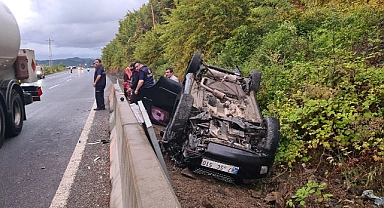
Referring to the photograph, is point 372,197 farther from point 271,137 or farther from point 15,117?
point 15,117

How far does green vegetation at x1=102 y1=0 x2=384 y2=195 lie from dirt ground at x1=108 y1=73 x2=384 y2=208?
14cm

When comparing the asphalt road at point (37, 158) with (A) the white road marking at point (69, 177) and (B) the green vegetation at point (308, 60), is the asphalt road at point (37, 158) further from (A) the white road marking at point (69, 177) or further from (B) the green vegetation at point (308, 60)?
(B) the green vegetation at point (308, 60)

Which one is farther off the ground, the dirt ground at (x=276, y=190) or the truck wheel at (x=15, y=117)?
the truck wheel at (x=15, y=117)

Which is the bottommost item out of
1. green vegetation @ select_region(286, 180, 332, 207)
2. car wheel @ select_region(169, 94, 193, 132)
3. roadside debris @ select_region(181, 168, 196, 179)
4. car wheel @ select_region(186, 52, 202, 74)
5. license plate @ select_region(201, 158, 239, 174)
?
roadside debris @ select_region(181, 168, 196, 179)

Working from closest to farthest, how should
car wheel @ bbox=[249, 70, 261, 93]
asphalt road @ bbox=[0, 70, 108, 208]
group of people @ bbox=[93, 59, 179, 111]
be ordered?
asphalt road @ bbox=[0, 70, 108, 208], car wheel @ bbox=[249, 70, 261, 93], group of people @ bbox=[93, 59, 179, 111]

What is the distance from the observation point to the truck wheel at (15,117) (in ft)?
22.6

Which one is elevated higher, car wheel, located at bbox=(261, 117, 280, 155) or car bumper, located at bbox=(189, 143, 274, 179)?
car wheel, located at bbox=(261, 117, 280, 155)

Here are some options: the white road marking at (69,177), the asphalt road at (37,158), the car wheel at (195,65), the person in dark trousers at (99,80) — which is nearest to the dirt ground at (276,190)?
the white road marking at (69,177)

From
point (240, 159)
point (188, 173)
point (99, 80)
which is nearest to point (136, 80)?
point (99, 80)

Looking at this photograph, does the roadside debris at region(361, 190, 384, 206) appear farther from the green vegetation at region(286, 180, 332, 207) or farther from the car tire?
the car tire

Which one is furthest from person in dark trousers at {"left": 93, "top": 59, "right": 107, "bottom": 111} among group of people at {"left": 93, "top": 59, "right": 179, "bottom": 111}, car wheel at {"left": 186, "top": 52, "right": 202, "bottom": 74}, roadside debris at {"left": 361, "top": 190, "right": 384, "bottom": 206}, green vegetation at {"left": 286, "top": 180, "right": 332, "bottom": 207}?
roadside debris at {"left": 361, "top": 190, "right": 384, "bottom": 206}

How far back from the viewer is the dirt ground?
361 centimetres

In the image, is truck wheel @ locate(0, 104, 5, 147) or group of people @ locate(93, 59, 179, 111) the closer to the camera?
truck wheel @ locate(0, 104, 5, 147)

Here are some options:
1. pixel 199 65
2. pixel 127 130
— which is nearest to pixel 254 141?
pixel 127 130
